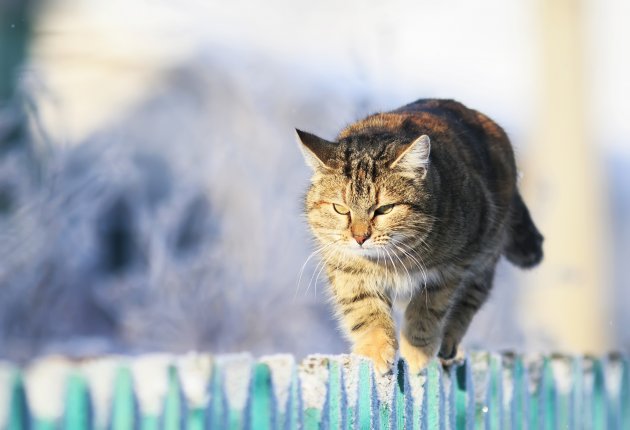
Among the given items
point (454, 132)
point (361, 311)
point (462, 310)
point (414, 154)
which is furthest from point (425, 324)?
point (454, 132)

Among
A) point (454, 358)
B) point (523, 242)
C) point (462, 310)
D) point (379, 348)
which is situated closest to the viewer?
point (379, 348)

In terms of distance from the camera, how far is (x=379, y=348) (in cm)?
283

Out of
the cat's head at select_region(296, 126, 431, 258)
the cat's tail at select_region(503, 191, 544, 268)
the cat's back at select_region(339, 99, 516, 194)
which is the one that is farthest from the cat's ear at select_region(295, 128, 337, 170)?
the cat's tail at select_region(503, 191, 544, 268)

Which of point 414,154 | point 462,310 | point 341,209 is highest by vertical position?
point 414,154

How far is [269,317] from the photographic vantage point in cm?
695

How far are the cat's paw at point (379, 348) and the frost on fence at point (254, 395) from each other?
43 millimetres

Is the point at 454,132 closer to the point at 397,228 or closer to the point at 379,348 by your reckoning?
the point at 397,228

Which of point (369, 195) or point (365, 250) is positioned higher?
point (369, 195)

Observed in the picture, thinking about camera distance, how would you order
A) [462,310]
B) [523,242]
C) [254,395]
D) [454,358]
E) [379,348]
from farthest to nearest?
[523,242] → [462,310] → [454,358] → [379,348] → [254,395]

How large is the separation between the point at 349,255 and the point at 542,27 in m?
6.11

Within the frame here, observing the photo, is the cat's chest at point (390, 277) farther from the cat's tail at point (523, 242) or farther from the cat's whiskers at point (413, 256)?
the cat's tail at point (523, 242)

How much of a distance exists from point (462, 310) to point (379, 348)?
629 mm

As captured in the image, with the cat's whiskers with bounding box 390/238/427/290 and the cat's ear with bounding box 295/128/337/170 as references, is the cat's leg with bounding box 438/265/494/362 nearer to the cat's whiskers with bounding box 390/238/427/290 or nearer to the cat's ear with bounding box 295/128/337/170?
the cat's whiskers with bounding box 390/238/427/290

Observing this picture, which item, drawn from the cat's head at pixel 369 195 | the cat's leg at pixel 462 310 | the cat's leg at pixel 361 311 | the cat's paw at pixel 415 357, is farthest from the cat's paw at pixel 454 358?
the cat's head at pixel 369 195
